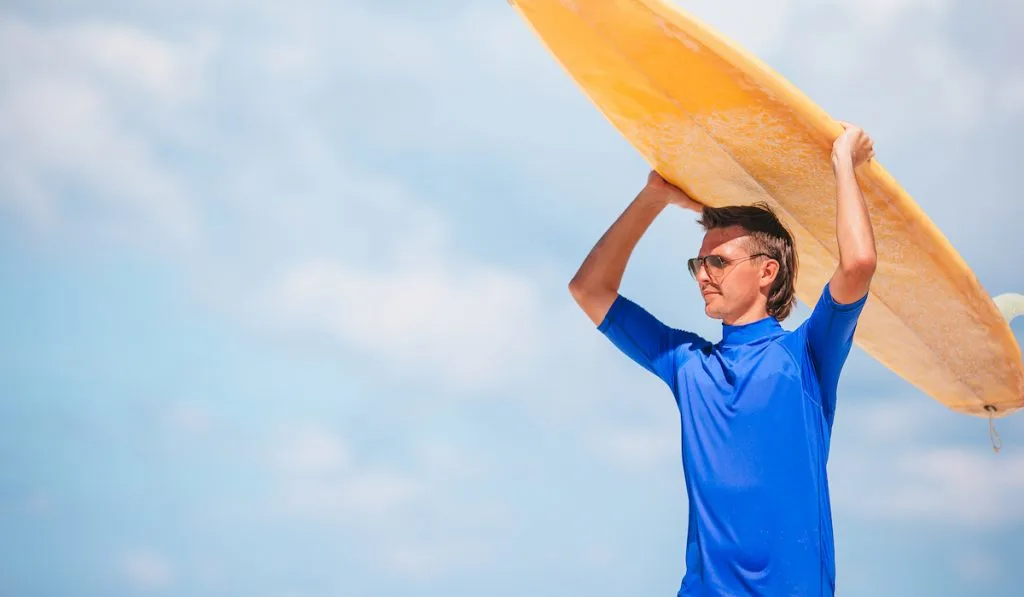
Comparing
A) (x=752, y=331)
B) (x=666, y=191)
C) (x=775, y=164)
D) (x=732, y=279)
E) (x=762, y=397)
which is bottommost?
(x=762, y=397)

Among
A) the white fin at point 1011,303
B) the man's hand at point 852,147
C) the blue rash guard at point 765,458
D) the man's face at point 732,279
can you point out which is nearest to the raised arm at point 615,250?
the man's face at point 732,279

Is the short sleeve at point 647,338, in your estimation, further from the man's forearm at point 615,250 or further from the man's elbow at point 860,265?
the man's elbow at point 860,265

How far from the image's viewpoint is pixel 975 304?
316 centimetres

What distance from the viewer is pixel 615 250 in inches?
129

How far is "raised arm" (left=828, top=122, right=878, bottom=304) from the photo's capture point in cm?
246

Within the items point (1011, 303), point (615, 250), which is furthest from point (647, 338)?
point (1011, 303)

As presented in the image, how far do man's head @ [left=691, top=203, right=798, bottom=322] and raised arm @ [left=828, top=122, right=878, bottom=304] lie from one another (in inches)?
12.9

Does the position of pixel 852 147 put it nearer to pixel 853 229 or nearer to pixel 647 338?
pixel 853 229

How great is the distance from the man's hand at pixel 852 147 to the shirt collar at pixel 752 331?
46 cm

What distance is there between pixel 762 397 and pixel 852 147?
2.31ft

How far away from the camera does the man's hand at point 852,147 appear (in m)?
2.70

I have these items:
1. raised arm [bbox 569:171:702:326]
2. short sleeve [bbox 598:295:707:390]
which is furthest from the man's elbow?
raised arm [bbox 569:171:702:326]

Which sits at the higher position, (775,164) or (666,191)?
(666,191)

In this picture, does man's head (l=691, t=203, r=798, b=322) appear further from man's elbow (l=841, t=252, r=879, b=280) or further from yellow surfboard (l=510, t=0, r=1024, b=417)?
man's elbow (l=841, t=252, r=879, b=280)
